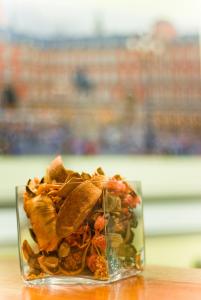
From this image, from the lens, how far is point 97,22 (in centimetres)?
139

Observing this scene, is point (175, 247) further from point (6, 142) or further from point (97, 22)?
point (97, 22)

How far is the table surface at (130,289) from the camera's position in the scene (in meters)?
0.56

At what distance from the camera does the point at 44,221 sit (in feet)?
2.05

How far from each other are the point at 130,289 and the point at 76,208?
0.36 ft

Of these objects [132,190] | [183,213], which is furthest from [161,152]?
[132,190]

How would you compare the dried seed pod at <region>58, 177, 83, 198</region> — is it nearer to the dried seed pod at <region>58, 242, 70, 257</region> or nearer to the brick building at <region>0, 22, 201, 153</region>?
the dried seed pod at <region>58, 242, 70, 257</region>

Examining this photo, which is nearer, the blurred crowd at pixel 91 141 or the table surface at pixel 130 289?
the table surface at pixel 130 289

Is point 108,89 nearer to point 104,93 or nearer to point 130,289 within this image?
point 104,93

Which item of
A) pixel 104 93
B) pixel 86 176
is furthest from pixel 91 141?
pixel 86 176

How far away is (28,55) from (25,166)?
287 mm

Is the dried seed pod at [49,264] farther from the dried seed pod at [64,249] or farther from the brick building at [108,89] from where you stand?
the brick building at [108,89]

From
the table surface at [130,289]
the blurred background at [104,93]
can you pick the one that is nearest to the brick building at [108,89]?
the blurred background at [104,93]

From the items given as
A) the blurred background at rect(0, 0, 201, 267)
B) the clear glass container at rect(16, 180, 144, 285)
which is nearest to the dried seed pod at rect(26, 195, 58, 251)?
the clear glass container at rect(16, 180, 144, 285)

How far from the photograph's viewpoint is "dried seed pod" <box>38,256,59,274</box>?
2.05ft
